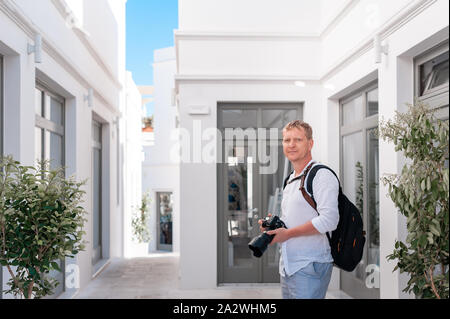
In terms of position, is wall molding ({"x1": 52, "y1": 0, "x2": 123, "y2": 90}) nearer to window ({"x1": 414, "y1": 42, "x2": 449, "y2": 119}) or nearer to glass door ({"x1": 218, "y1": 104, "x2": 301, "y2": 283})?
glass door ({"x1": 218, "y1": 104, "x2": 301, "y2": 283})

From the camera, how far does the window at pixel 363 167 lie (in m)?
4.07

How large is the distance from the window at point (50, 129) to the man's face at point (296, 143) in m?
2.70

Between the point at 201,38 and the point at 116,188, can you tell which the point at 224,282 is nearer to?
the point at 201,38

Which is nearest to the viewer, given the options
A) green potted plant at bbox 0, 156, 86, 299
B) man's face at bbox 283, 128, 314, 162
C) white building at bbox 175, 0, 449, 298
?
man's face at bbox 283, 128, 314, 162

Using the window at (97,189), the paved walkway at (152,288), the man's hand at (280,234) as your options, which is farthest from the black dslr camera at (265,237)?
the window at (97,189)

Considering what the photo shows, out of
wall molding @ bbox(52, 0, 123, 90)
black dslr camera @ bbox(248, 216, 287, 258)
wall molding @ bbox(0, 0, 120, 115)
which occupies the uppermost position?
wall molding @ bbox(52, 0, 123, 90)

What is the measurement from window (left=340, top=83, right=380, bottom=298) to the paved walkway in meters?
0.48

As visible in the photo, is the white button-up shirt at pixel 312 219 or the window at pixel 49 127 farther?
the window at pixel 49 127

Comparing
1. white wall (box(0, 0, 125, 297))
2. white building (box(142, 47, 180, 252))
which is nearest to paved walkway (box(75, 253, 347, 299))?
white wall (box(0, 0, 125, 297))

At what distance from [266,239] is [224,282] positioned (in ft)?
10.7

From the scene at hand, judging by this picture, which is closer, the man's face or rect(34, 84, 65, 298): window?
the man's face

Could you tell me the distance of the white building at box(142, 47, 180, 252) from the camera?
12773 millimetres

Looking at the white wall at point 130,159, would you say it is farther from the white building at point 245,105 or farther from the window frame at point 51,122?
the white building at point 245,105
